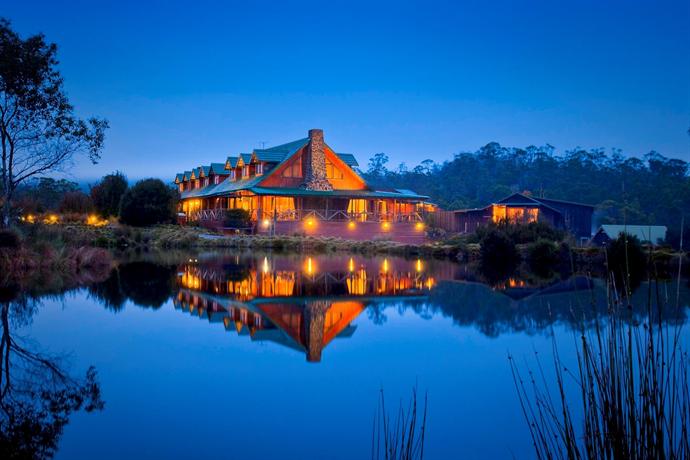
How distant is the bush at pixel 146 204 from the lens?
152ft

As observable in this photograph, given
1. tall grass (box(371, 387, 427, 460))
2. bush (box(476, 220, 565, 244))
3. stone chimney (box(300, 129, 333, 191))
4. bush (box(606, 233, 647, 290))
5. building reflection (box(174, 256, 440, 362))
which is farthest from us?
stone chimney (box(300, 129, 333, 191))

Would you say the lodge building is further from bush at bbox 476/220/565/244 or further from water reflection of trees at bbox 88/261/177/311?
water reflection of trees at bbox 88/261/177/311

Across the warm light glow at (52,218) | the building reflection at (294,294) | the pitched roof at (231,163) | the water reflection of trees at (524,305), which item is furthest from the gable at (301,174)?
the water reflection of trees at (524,305)

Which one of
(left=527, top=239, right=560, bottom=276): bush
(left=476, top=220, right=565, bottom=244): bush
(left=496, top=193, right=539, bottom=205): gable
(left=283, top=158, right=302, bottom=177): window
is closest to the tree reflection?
(left=527, top=239, right=560, bottom=276): bush

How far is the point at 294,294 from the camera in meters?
15.5

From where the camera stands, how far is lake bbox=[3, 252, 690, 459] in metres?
5.50

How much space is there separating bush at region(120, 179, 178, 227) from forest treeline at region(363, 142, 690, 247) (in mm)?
31400

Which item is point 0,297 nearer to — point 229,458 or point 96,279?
point 96,279

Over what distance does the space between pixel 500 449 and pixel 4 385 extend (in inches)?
206

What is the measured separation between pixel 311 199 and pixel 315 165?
2.77 meters

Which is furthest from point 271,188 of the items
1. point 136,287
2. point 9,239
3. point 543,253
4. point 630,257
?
point 136,287

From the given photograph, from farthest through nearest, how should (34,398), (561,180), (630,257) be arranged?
(561,180)
(630,257)
(34,398)

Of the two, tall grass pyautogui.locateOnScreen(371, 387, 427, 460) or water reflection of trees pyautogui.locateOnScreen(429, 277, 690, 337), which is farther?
water reflection of trees pyautogui.locateOnScreen(429, 277, 690, 337)

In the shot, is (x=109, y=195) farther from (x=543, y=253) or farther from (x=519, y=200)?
(x=543, y=253)
